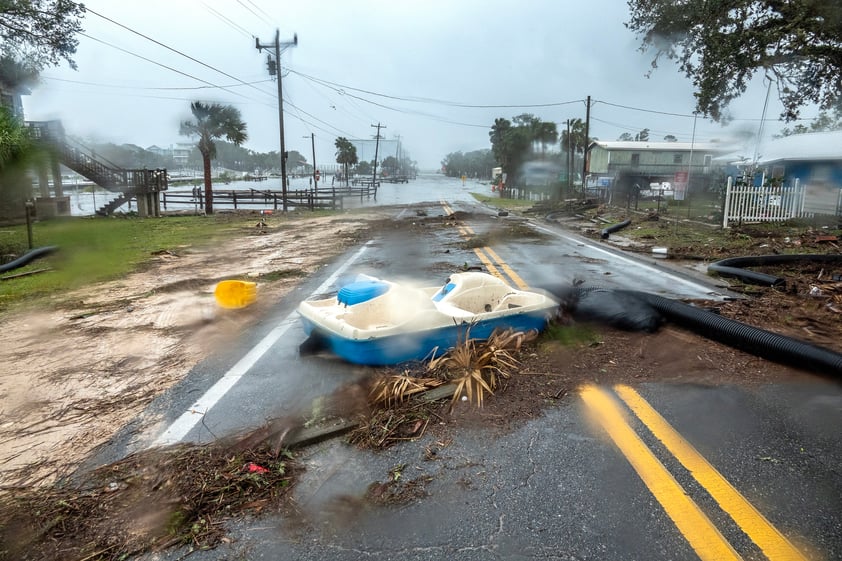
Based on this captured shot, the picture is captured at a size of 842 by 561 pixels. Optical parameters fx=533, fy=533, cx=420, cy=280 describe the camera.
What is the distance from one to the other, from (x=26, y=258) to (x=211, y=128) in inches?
878

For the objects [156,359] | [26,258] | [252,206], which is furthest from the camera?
[252,206]

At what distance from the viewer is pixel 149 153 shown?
840 cm

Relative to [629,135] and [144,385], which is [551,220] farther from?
[629,135]

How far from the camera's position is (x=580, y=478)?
2.76 meters

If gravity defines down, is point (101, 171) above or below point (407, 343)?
above

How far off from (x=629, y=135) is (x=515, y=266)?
9112cm

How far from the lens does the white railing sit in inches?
657

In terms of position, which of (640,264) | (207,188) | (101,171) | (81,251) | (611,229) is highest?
(101,171)

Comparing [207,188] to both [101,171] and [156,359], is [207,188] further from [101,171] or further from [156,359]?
[156,359]

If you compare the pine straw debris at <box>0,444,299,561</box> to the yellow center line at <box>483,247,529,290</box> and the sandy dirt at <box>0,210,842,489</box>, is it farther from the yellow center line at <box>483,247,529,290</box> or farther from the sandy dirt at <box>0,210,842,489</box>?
the yellow center line at <box>483,247,529,290</box>

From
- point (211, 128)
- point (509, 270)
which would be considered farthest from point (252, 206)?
point (509, 270)

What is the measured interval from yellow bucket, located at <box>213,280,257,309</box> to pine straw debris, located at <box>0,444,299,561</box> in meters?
3.96

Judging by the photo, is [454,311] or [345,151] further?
[345,151]

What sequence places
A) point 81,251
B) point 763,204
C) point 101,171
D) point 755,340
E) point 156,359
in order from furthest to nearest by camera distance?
point 101,171 < point 763,204 < point 81,251 < point 156,359 < point 755,340
